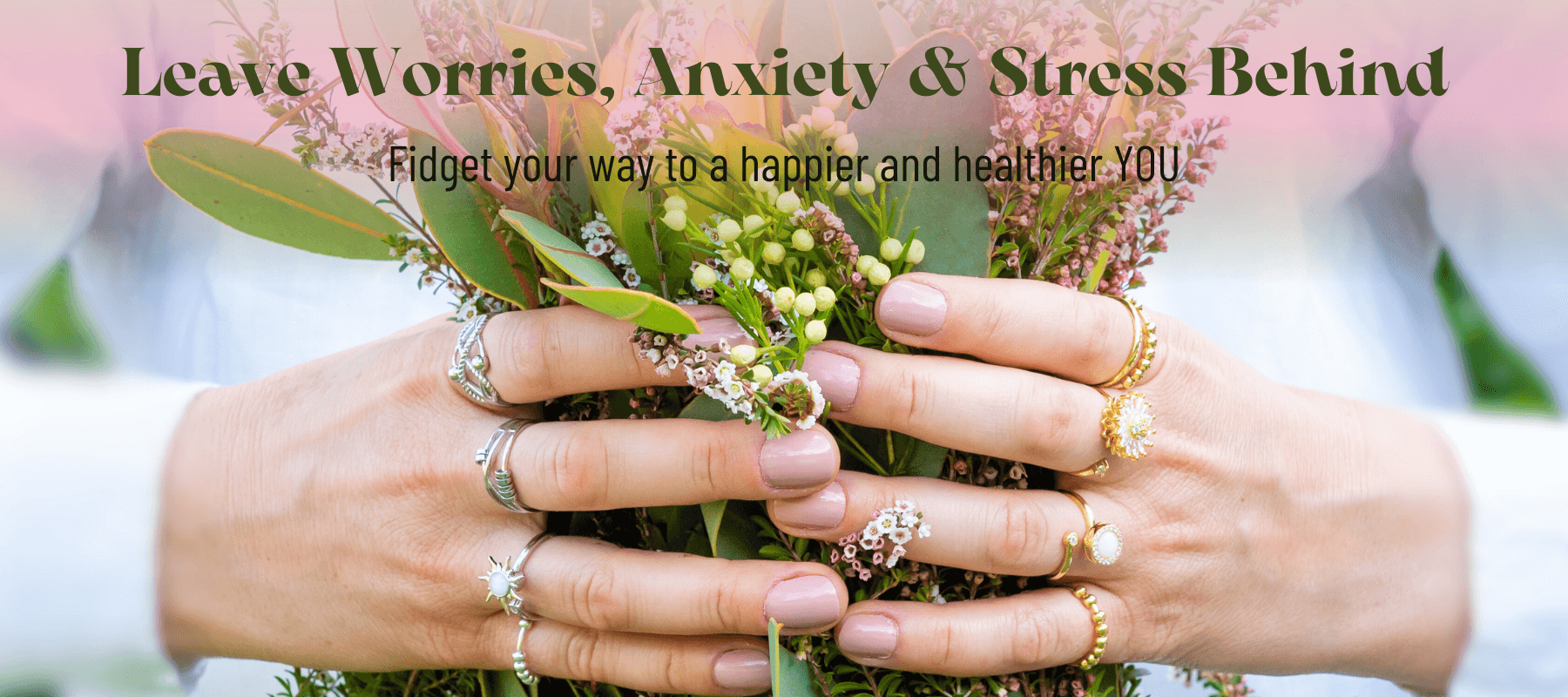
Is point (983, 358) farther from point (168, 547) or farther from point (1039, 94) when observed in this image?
point (168, 547)

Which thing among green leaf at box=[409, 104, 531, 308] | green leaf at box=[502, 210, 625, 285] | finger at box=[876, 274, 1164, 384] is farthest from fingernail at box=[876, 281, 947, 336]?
green leaf at box=[409, 104, 531, 308]

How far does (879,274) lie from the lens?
0.62 meters

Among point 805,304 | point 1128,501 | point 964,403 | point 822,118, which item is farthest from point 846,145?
point 1128,501

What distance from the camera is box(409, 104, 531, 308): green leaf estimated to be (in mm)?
624

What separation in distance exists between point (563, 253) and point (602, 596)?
32cm

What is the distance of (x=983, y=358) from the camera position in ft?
2.32

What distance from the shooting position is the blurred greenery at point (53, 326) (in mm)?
1205

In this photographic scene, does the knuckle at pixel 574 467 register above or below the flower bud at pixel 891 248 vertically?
below

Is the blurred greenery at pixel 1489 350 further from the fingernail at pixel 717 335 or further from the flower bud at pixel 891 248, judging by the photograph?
the fingernail at pixel 717 335

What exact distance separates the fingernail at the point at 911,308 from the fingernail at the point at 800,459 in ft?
0.36

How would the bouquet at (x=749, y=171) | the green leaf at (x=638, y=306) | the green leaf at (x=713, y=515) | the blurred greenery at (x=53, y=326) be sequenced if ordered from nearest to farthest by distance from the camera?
the green leaf at (x=638, y=306), the bouquet at (x=749, y=171), the green leaf at (x=713, y=515), the blurred greenery at (x=53, y=326)

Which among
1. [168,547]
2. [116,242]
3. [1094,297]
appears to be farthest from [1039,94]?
[116,242]

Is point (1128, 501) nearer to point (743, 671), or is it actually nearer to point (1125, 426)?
point (1125, 426)

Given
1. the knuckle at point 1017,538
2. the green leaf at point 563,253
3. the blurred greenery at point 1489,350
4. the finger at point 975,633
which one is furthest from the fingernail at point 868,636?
the blurred greenery at point 1489,350
